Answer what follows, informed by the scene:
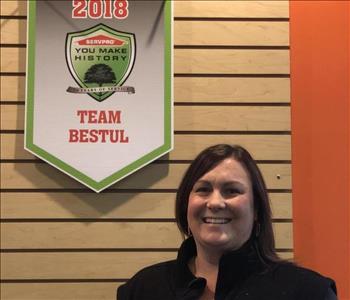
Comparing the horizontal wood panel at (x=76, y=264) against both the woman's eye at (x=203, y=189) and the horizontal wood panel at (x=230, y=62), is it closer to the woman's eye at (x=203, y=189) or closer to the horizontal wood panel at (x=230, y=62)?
the horizontal wood panel at (x=230, y=62)

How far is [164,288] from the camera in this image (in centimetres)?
138

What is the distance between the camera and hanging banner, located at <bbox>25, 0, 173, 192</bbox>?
2662mm

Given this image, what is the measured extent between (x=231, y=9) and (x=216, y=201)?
5.85 feet

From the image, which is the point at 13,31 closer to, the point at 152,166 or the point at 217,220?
the point at 152,166

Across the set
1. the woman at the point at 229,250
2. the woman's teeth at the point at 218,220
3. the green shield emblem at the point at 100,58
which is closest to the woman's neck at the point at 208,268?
the woman at the point at 229,250

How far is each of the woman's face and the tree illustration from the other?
150 cm

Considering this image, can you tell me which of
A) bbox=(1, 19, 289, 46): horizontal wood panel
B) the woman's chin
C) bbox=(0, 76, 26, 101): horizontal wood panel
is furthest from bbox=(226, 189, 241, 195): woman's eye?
bbox=(0, 76, 26, 101): horizontal wood panel

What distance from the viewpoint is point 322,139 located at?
2.63 meters

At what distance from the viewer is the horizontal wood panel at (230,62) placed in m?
2.76

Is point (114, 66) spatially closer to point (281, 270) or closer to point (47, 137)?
point (47, 137)

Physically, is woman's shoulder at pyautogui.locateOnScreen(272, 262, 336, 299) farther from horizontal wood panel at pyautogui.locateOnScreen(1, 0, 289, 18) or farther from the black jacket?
horizontal wood panel at pyautogui.locateOnScreen(1, 0, 289, 18)

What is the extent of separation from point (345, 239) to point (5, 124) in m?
1.95

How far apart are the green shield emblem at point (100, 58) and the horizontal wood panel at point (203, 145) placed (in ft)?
1.37

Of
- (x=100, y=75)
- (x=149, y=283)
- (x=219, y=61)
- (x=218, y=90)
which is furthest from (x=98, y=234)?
(x=149, y=283)
